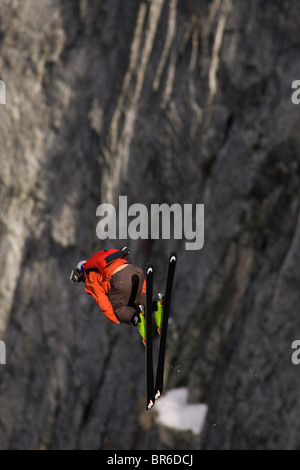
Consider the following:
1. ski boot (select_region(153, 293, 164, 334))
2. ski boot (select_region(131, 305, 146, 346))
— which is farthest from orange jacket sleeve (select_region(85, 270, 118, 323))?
ski boot (select_region(153, 293, 164, 334))

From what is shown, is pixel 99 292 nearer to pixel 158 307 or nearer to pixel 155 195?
pixel 158 307

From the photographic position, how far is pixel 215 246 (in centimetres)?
1388

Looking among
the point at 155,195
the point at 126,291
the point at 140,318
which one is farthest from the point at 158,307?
the point at 155,195

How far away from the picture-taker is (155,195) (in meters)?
14.5

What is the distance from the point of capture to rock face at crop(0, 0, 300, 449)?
1293cm

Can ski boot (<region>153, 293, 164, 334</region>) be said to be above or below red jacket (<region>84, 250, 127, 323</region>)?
below

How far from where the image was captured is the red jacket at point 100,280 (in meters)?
5.66

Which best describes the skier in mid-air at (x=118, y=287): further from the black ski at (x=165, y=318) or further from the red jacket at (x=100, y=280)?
the black ski at (x=165, y=318)

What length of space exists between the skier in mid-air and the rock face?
812cm

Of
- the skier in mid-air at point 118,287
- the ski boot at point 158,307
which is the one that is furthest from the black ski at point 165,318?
the skier in mid-air at point 118,287

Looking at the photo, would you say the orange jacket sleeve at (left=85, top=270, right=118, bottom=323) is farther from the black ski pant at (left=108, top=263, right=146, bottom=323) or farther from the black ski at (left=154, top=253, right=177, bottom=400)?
the black ski at (left=154, top=253, right=177, bottom=400)

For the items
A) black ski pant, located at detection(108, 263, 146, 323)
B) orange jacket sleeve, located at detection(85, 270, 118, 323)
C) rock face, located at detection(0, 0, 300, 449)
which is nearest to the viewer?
black ski pant, located at detection(108, 263, 146, 323)

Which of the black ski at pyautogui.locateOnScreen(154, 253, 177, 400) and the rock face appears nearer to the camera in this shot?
the black ski at pyautogui.locateOnScreen(154, 253, 177, 400)
